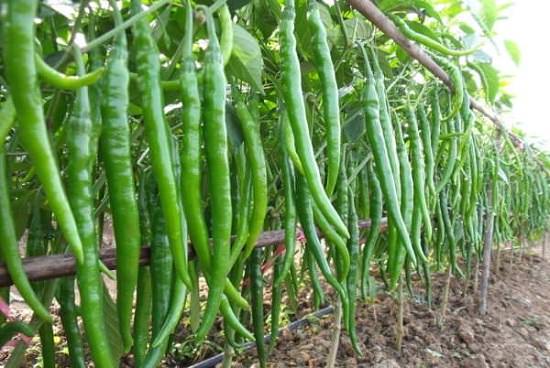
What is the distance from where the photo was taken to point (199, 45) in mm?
1288

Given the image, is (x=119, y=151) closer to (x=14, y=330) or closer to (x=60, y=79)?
(x=60, y=79)

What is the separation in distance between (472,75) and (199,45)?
102 centimetres

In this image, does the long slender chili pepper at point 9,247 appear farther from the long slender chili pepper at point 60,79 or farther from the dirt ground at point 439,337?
the dirt ground at point 439,337

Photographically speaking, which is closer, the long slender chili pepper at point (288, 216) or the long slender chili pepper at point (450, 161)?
the long slender chili pepper at point (288, 216)

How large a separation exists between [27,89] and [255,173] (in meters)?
0.42

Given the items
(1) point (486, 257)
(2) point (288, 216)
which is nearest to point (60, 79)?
(2) point (288, 216)

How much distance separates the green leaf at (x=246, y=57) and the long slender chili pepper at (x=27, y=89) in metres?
0.43

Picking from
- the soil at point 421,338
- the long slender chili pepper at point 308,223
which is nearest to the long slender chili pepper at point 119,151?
the long slender chili pepper at point 308,223

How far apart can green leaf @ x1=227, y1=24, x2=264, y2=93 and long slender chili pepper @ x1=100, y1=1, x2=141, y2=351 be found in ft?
0.82

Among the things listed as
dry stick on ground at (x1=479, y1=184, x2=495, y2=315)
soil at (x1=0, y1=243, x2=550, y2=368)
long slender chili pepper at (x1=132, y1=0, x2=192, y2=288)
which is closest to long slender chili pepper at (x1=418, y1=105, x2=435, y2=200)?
long slender chili pepper at (x1=132, y1=0, x2=192, y2=288)

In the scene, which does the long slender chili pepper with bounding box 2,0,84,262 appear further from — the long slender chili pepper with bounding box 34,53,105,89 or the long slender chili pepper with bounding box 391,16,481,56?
the long slender chili pepper with bounding box 391,16,481,56

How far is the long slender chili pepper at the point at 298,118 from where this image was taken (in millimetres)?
662

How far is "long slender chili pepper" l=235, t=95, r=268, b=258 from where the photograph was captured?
0.72 metres

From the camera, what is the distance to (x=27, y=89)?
0.35 meters
